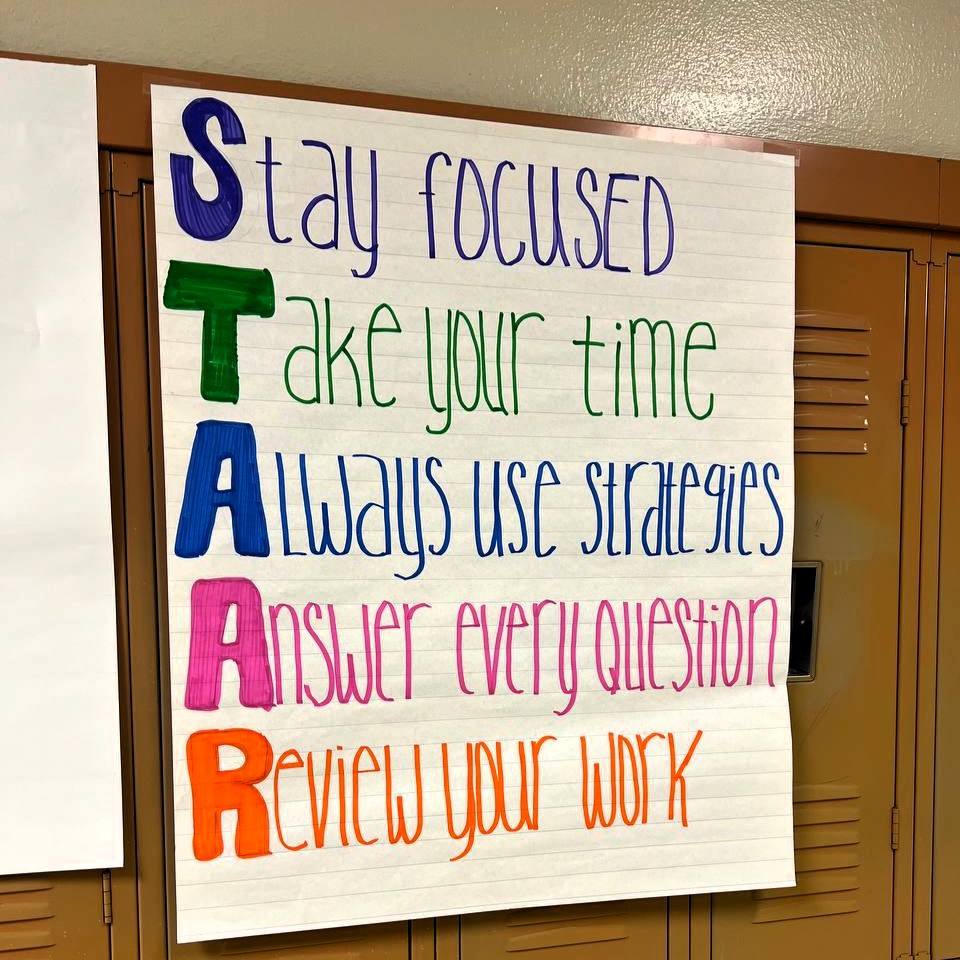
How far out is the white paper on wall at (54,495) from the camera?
894 millimetres

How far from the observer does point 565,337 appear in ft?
3.37

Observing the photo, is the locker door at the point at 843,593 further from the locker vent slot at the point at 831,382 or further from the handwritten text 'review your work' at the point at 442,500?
the handwritten text 'review your work' at the point at 442,500

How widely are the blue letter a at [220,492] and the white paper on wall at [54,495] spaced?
0.10 m

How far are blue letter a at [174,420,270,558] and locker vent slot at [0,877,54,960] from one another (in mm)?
465

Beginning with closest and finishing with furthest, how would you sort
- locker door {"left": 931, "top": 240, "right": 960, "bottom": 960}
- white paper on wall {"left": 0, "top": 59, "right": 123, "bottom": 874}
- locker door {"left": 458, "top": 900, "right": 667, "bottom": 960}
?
white paper on wall {"left": 0, "top": 59, "right": 123, "bottom": 874}
locker door {"left": 458, "top": 900, "right": 667, "bottom": 960}
locker door {"left": 931, "top": 240, "right": 960, "bottom": 960}

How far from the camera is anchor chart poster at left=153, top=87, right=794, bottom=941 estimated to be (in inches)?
37.1

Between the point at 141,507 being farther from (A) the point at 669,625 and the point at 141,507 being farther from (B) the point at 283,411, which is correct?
(A) the point at 669,625

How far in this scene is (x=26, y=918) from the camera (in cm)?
95

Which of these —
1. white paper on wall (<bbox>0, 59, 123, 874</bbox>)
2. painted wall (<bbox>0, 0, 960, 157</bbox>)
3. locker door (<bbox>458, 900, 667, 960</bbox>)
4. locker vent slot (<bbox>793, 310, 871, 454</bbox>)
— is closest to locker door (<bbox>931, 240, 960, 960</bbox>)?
locker vent slot (<bbox>793, 310, 871, 454</bbox>)

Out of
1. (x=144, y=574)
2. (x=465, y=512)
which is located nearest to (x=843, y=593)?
(x=465, y=512)

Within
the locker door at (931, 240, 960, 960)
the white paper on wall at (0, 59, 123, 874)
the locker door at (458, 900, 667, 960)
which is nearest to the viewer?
the white paper on wall at (0, 59, 123, 874)

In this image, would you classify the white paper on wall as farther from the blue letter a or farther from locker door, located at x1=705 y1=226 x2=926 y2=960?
locker door, located at x1=705 y1=226 x2=926 y2=960

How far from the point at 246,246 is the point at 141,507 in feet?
1.16

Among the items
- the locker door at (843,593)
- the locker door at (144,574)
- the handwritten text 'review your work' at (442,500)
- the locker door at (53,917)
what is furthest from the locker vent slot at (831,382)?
the locker door at (53,917)
